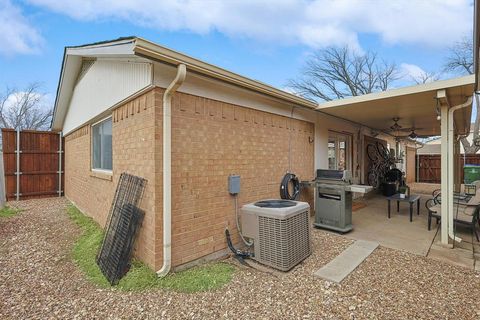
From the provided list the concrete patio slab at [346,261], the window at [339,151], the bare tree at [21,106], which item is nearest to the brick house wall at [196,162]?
the concrete patio slab at [346,261]

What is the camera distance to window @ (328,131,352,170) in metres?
7.62

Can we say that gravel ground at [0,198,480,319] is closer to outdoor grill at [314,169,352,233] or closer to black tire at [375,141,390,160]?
outdoor grill at [314,169,352,233]

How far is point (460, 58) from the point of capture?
1683 centimetres

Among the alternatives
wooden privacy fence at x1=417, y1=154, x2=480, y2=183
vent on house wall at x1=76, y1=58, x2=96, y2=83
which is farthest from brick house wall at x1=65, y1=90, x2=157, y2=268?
wooden privacy fence at x1=417, y1=154, x2=480, y2=183

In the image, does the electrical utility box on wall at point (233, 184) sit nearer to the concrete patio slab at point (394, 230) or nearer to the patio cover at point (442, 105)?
the concrete patio slab at point (394, 230)

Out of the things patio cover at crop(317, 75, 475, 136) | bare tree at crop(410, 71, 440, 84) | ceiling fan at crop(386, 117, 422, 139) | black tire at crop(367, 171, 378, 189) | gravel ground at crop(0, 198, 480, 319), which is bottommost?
gravel ground at crop(0, 198, 480, 319)

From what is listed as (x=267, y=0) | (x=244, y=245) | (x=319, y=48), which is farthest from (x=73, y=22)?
(x=319, y=48)

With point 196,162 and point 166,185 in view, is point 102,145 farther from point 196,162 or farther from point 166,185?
point 166,185

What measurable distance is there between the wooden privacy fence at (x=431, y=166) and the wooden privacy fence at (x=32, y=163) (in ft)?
70.6

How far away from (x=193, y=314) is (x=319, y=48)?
74.4 feet

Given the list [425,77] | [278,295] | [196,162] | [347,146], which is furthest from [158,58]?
[425,77]

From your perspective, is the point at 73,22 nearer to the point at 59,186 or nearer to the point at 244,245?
the point at 59,186

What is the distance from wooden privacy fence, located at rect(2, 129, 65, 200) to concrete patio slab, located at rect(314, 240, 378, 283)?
36.9ft

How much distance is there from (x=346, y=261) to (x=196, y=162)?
8.30 feet
